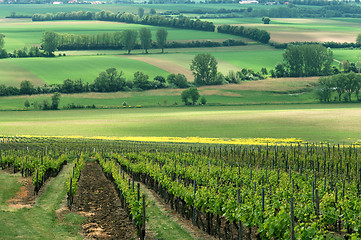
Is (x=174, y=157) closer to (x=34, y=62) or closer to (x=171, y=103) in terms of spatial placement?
(x=171, y=103)

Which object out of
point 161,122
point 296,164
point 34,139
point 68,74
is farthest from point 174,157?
point 68,74

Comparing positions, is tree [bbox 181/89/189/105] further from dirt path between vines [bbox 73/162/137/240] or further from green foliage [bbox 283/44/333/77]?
dirt path between vines [bbox 73/162/137/240]

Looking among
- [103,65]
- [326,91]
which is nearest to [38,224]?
[326,91]

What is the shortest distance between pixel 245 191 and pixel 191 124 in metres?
67.1

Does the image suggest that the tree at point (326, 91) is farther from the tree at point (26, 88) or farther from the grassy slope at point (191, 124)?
the tree at point (26, 88)

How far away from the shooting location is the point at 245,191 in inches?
1144

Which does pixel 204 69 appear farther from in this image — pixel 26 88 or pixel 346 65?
pixel 26 88

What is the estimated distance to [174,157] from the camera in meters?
53.7

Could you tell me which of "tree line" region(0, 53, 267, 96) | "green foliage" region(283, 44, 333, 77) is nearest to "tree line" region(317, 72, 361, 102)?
"tree line" region(0, 53, 267, 96)

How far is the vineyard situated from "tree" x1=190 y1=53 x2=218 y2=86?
101m

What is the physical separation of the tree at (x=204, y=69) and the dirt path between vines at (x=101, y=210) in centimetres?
12151

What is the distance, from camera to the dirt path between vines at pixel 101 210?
92.9 ft

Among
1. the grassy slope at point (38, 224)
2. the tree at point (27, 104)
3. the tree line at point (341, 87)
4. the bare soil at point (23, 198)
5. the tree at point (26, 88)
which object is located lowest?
the tree at point (27, 104)

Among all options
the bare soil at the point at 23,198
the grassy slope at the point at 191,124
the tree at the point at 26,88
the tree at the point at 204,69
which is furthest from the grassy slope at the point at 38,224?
the tree at the point at 204,69
